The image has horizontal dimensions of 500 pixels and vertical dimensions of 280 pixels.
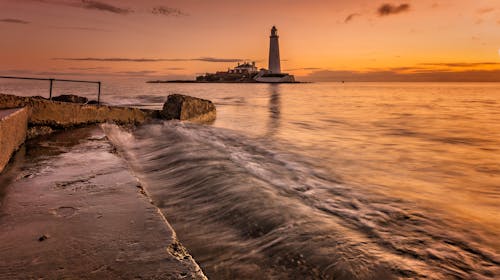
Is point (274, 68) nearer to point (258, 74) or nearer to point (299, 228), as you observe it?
point (258, 74)

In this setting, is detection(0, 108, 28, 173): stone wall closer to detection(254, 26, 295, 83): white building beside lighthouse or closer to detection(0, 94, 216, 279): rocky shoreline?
detection(0, 94, 216, 279): rocky shoreline

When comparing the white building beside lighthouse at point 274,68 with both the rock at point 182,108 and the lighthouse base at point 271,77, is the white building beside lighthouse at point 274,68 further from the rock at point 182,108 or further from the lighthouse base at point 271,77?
the rock at point 182,108

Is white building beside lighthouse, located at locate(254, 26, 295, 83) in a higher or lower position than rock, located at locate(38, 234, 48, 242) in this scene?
higher

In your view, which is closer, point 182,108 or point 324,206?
point 324,206

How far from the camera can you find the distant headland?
99762 mm

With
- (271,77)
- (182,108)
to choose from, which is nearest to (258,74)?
(271,77)

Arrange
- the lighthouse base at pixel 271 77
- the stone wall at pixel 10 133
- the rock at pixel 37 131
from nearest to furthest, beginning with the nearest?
the stone wall at pixel 10 133, the rock at pixel 37 131, the lighthouse base at pixel 271 77

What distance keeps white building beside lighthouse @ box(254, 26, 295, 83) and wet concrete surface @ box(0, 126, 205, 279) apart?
327 ft

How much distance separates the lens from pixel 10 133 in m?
4.07

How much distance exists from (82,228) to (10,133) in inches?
112

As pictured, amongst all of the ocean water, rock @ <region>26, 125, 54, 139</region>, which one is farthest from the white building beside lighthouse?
rock @ <region>26, 125, 54, 139</region>

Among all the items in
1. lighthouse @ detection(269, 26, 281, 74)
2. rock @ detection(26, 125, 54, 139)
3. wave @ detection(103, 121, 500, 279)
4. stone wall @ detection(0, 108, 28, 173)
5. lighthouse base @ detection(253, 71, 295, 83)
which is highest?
lighthouse @ detection(269, 26, 281, 74)

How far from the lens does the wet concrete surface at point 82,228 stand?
1.58 meters

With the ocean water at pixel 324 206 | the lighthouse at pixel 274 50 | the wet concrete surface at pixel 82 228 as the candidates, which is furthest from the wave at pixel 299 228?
the lighthouse at pixel 274 50
